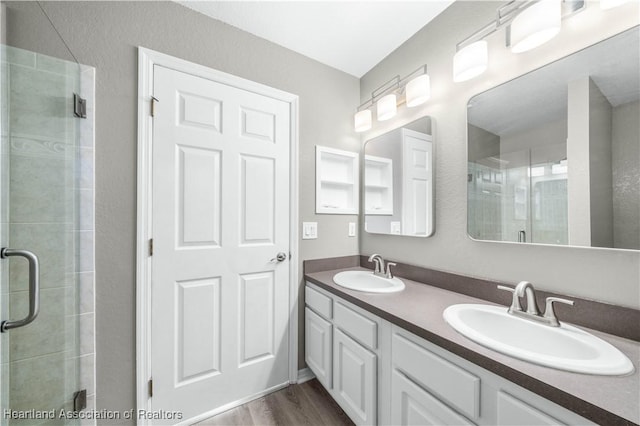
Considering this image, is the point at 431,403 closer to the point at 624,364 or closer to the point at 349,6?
the point at 624,364

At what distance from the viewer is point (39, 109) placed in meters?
1.05

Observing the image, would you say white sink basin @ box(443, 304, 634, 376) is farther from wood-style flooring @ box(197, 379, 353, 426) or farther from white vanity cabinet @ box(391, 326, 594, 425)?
wood-style flooring @ box(197, 379, 353, 426)

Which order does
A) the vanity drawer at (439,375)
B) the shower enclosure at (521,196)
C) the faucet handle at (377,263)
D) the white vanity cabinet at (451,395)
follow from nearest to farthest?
the white vanity cabinet at (451,395), the vanity drawer at (439,375), the shower enclosure at (521,196), the faucet handle at (377,263)

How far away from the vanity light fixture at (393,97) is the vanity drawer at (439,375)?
1.37m

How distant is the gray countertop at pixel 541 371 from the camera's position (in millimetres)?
518

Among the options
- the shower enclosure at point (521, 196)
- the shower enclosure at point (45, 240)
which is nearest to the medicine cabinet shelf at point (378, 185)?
the shower enclosure at point (521, 196)

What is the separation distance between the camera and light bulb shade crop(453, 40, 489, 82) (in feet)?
3.73

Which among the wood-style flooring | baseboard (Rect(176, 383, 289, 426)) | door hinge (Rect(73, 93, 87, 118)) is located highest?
door hinge (Rect(73, 93, 87, 118))

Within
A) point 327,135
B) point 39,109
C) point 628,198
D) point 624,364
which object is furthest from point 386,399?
point 39,109

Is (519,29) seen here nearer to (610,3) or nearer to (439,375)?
(610,3)

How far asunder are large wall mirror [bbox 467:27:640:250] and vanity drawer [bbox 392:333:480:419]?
2.24 feet

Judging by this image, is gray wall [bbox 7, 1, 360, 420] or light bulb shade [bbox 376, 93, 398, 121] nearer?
gray wall [bbox 7, 1, 360, 420]

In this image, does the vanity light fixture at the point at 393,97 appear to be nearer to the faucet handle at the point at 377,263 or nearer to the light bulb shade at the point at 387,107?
the light bulb shade at the point at 387,107

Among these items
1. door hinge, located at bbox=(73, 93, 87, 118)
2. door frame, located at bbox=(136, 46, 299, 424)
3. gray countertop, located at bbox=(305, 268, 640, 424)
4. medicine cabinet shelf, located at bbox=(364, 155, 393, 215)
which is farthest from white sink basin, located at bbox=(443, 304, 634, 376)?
door hinge, located at bbox=(73, 93, 87, 118)
